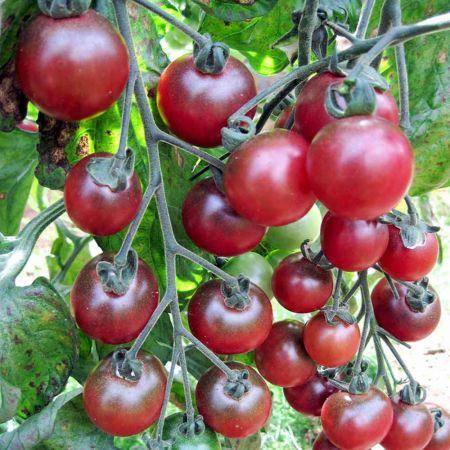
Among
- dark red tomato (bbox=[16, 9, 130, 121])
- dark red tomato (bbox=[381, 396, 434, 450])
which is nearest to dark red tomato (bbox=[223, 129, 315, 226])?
dark red tomato (bbox=[16, 9, 130, 121])

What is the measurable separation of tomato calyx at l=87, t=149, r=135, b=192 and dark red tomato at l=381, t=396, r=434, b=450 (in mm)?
536

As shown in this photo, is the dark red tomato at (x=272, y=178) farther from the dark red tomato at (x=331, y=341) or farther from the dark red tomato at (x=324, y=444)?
the dark red tomato at (x=324, y=444)

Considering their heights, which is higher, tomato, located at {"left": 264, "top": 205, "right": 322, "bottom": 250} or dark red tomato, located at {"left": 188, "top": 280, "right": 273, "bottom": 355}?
dark red tomato, located at {"left": 188, "top": 280, "right": 273, "bottom": 355}

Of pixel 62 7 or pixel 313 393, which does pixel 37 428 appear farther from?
pixel 62 7

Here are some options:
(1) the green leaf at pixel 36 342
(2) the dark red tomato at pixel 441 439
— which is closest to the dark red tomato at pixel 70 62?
(1) the green leaf at pixel 36 342

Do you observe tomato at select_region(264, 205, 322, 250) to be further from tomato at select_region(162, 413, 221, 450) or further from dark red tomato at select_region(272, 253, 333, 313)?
tomato at select_region(162, 413, 221, 450)

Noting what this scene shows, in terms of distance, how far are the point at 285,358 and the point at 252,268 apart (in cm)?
16

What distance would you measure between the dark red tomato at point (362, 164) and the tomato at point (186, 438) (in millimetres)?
395

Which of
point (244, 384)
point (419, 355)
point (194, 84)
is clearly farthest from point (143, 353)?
point (419, 355)

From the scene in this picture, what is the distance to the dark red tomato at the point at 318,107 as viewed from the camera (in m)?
0.53

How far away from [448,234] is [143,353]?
2.95 metres

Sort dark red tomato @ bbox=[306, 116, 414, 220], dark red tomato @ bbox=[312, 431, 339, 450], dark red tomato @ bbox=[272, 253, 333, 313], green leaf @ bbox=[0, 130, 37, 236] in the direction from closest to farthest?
1. dark red tomato @ bbox=[306, 116, 414, 220]
2. dark red tomato @ bbox=[272, 253, 333, 313]
3. dark red tomato @ bbox=[312, 431, 339, 450]
4. green leaf @ bbox=[0, 130, 37, 236]

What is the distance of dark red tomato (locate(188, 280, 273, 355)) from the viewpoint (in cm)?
71

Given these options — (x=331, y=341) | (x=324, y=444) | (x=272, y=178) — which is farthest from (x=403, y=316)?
(x=272, y=178)
